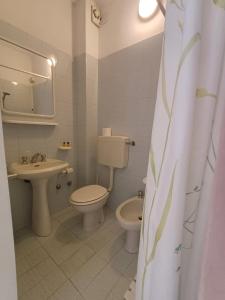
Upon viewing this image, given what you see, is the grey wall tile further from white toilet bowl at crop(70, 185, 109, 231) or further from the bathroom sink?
the bathroom sink

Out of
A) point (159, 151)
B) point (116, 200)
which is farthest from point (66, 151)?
point (159, 151)

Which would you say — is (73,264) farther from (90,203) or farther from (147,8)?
(147,8)

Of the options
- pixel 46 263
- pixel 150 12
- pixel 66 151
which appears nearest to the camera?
pixel 46 263

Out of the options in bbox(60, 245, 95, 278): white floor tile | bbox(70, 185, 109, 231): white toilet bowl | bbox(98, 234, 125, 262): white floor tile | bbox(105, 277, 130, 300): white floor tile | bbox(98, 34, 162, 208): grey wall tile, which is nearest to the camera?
bbox(105, 277, 130, 300): white floor tile

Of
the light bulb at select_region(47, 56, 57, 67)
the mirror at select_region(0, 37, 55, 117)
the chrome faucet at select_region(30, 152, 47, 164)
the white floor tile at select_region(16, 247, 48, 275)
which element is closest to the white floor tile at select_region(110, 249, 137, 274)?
the white floor tile at select_region(16, 247, 48, 275)

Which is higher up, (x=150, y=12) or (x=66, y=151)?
(x=150, y=12)

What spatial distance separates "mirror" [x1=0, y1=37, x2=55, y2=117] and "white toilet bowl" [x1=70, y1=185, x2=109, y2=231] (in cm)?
95

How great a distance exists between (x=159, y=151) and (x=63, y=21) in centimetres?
207

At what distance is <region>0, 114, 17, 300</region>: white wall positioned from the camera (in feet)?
1.79

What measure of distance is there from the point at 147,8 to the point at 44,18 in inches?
41.5

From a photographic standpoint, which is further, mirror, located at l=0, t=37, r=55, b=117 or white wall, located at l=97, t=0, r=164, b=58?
white wall, located at l=97, t=0, r=164, b=58

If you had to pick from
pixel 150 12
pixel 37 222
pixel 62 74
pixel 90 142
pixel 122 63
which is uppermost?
pixel 150 12

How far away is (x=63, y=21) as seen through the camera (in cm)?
172

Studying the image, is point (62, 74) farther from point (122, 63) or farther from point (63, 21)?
point (122, 63)
